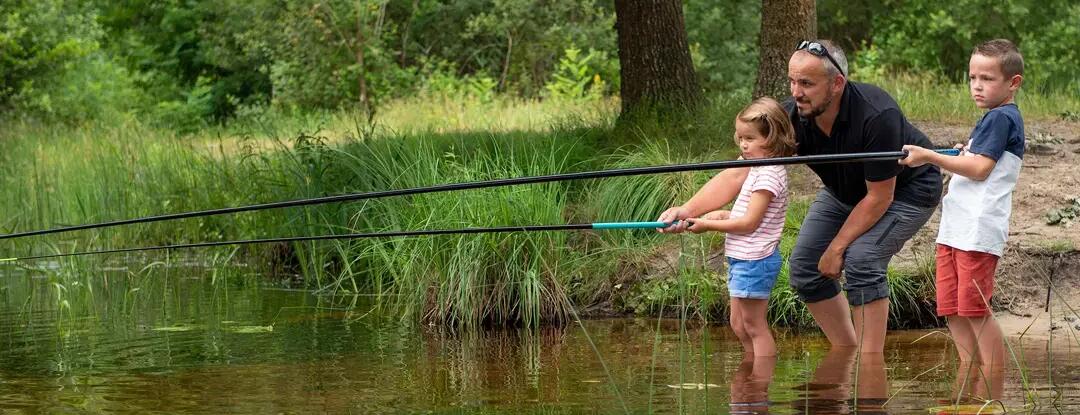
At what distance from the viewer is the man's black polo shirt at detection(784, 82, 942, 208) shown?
507 centimetres

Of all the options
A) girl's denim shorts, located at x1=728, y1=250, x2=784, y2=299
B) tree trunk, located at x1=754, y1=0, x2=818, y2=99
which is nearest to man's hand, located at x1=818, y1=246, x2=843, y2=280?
girl's denim shorts, located at x1=728, y1=250, x2=784, y2=299

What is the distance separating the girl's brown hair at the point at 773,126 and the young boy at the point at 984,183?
61 centimetres

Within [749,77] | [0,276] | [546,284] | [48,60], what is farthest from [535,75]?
[546,284]

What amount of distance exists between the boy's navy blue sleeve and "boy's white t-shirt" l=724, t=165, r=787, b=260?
0.75 meters

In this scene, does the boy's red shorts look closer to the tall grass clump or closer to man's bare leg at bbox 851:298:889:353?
man's bare leg at bbox 851:298:889:353

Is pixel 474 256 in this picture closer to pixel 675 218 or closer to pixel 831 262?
pixel 675 218

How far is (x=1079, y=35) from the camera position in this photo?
2400 centimetres

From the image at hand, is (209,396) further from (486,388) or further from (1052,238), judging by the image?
(1052,238)

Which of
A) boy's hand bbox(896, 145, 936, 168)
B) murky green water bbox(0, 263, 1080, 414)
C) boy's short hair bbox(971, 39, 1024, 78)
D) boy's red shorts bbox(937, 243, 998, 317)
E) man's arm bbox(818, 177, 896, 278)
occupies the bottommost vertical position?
murky green water bbox(0, 263, 1080, 414)

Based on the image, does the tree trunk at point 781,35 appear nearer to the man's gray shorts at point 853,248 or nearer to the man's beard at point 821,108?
the man's gray shorts at point 853,248

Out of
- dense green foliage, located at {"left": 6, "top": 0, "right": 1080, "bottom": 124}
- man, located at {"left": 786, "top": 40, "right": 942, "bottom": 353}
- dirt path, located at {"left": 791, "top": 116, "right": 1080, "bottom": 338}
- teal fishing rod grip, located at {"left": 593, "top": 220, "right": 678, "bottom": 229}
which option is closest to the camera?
teal fishing rod grip, located at {"left": 593, "top": 220, "right": 678, "bottom": 229}


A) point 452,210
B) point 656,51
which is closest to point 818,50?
point 452,210

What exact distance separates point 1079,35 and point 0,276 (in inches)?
767

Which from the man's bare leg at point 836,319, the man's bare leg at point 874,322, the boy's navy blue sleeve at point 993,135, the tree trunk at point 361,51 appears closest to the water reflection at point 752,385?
the man's bare leg at point 836,319
